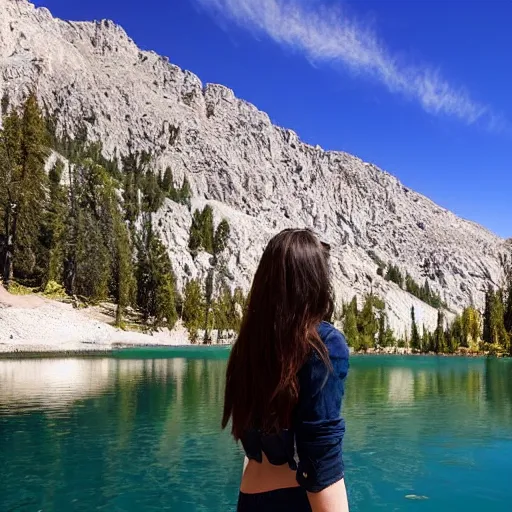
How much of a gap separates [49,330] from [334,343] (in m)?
62.0

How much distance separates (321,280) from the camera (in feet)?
9.00

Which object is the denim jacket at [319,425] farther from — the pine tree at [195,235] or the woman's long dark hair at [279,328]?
the pine tree at [195,235]

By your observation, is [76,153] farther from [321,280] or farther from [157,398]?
[321,280]

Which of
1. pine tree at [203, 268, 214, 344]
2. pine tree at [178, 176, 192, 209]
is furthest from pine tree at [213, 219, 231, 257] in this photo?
pine tree at [178, 176, 192, 209]

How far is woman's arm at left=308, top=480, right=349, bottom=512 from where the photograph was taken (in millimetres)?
2408

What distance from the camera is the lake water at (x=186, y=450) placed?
12852mm

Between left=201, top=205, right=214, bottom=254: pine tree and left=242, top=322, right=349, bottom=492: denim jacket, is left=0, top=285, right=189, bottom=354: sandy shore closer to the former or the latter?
left=201, top=205, right=214, bottom=254: pine tree

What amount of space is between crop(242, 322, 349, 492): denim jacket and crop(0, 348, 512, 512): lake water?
34.9ft

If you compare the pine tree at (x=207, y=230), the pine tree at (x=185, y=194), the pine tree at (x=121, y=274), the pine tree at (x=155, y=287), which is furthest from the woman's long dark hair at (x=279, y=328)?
the pine tree at (x=185, y=194)

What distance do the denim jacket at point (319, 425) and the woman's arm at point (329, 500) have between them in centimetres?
3

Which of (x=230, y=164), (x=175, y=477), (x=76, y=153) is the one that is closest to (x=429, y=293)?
(x=230, y=164)

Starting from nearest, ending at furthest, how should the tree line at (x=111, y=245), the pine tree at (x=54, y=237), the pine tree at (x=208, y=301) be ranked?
the tree line at (x=111, y=245) < the pine tree at (x=54, y=237) < the pine tree at (x=208, y=301)

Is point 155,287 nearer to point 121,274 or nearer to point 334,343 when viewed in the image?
point 121,274

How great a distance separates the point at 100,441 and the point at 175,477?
4.49 m
